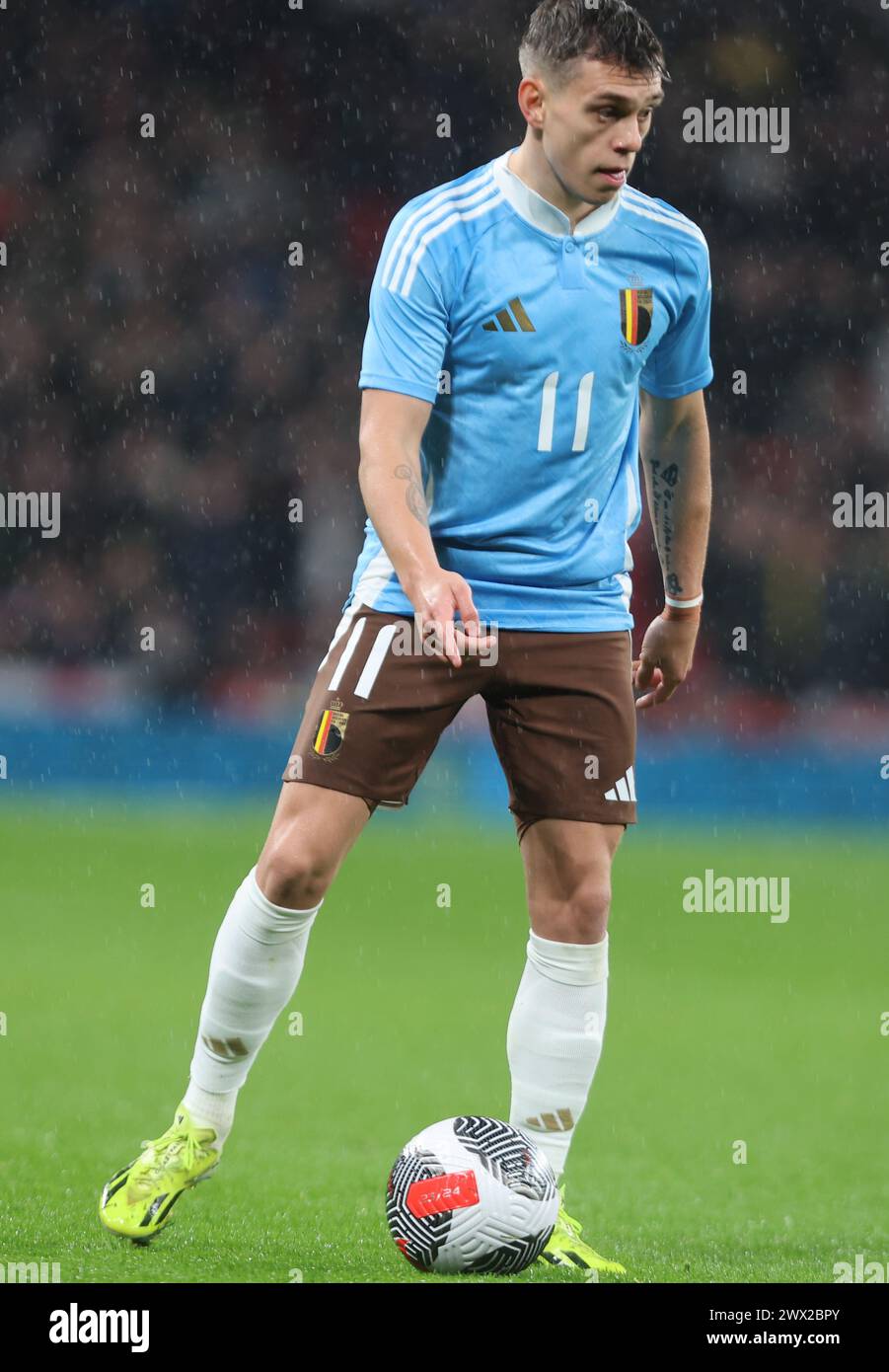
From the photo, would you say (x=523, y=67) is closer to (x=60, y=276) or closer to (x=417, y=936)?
(x=417, y=936)

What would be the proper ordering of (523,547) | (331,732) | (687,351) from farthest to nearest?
(687,351), (523,547), (331,732)

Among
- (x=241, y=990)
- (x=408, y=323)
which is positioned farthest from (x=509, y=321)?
(x=241, y=990)

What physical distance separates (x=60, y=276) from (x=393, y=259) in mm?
11081

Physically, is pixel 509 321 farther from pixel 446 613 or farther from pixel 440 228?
pixel 446 613

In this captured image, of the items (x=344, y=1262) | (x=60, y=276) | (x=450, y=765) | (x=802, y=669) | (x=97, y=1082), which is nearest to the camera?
(x=344, y=1262)

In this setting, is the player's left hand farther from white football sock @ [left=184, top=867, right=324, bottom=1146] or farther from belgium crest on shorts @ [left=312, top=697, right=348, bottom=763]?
white football sock @ [left=184, top=867, right=324, bottom=1146]

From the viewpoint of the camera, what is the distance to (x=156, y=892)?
8.88 m

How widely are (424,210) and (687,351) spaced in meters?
0.60

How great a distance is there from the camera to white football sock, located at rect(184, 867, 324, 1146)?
3248 mm

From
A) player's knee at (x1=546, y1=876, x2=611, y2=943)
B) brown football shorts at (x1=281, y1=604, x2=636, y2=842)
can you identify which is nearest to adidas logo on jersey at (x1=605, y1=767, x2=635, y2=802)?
brown football shorts at (x1=281, y1=604, x2=636, y2=842)

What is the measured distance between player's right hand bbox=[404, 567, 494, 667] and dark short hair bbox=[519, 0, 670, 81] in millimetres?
934

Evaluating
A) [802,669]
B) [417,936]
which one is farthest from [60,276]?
[417,936]

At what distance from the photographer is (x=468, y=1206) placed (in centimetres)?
301

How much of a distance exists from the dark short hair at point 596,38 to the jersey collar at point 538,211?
0.19 meters
